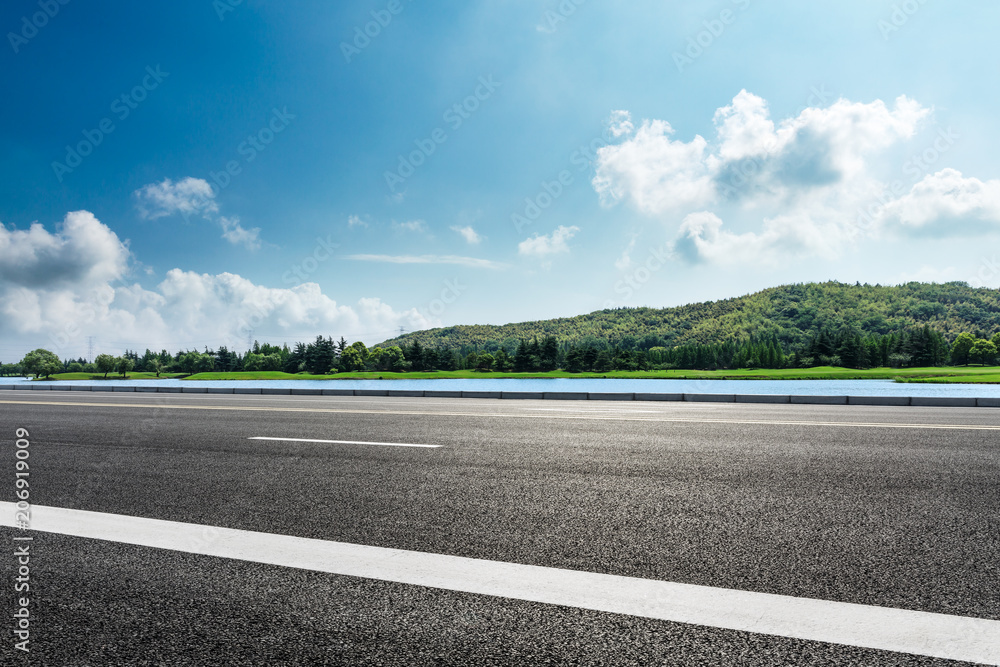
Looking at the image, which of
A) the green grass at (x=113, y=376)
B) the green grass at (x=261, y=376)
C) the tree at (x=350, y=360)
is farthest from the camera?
the tree at (x=350, y=360)

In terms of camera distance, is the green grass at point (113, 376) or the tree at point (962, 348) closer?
the tree at point (962, 348)

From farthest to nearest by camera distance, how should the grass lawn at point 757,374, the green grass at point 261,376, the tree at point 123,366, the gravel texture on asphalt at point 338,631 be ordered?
the tree at point 123,366 < the green grass at point 261,376 < the grass lawn at point 757,374 < the gravel texture on asphalt at point 338,631

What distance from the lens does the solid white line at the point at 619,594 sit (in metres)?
Answer: 2.17

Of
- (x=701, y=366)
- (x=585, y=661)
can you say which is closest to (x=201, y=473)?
(x=585, y=661)

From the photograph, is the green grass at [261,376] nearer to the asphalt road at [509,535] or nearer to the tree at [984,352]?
the asphalt road at [509,535]

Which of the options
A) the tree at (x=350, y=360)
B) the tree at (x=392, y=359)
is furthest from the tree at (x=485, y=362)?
the tree at (x=350, y=360)

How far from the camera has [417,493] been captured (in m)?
4.68

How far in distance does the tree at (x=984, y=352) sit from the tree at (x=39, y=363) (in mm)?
166468

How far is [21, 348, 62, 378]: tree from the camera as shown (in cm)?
10298

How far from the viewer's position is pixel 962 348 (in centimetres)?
9125

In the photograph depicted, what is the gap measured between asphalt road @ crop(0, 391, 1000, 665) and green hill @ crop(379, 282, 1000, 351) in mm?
104666

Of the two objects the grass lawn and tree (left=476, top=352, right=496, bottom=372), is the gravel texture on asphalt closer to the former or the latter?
the grass lawn

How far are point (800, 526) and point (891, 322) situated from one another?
129 metres

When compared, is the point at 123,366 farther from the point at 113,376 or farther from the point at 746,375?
the point at 746,375
